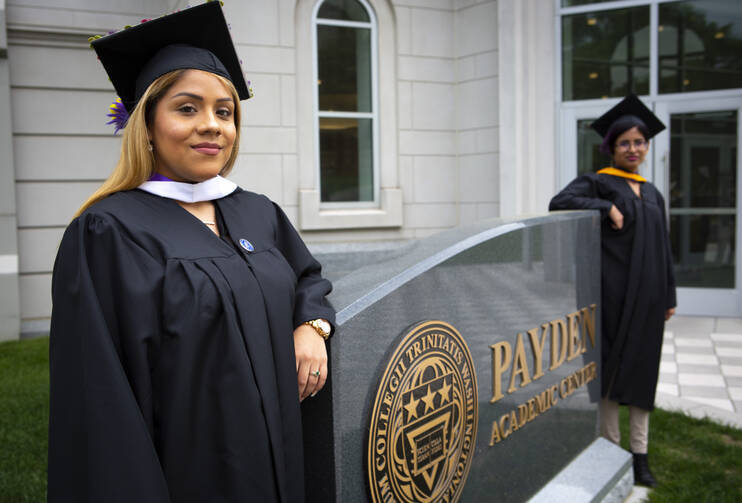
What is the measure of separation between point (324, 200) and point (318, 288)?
5.64m

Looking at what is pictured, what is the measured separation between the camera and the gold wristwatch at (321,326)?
1.80m

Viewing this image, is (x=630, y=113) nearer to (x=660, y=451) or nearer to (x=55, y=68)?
(x=660, y=451)

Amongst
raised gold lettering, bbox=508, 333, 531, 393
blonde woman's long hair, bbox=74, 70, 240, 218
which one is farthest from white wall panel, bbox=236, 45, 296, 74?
blonde woman's long hair, bbox=74, 70, 240, 218

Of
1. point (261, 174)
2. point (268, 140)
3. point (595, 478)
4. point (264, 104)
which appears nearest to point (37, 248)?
point (261, 174)

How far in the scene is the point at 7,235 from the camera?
22.3 feet

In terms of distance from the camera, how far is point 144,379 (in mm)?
1466

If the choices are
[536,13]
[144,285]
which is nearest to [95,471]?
[144,285]

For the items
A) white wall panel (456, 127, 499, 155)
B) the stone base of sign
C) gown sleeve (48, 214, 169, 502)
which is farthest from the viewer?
white wall panel (456, 127, 499, 155)

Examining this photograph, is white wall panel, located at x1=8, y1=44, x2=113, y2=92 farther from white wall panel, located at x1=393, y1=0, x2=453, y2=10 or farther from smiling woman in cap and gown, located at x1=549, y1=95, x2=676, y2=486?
smiling woman in cap and gown, located at x1=549, y1=95, x2=676, y2=486

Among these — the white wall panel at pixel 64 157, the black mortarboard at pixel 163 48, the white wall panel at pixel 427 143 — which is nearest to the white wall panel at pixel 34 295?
the white wall panel at pixel 64 157

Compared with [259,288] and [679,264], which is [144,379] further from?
[679,264]

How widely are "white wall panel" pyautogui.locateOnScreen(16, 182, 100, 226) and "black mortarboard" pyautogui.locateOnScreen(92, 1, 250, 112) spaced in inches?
233

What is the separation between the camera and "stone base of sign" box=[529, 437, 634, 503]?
311cm

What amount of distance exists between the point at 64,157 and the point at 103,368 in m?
6.45
